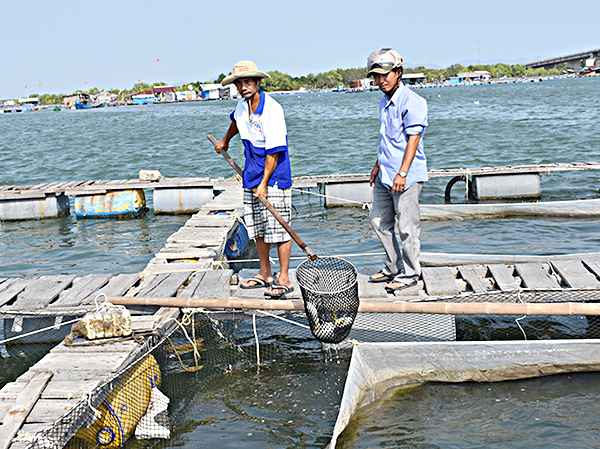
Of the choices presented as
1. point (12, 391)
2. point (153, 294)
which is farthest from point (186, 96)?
point (12, 391)

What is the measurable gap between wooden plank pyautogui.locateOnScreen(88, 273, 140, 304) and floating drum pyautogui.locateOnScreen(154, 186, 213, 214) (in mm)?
7495

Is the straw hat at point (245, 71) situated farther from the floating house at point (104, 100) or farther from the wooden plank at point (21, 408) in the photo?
the floating house at point (104, 100)

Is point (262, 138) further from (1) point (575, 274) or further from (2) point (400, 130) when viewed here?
(1) point (575, 274)

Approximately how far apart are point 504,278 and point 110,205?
10778 millimetres

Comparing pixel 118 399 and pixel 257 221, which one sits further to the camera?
pixel 257 221

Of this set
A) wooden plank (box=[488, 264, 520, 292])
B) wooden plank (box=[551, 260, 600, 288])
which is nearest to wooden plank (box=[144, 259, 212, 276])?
wooden plank (box=[488, 264, 520, 292])

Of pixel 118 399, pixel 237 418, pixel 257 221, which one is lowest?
pixel 237 418

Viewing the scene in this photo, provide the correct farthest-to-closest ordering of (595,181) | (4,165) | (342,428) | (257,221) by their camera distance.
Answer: (4,165) < (595,181) < (257,221) < (342,428)

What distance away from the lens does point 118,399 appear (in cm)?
453

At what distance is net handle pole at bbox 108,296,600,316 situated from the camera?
4984 mm

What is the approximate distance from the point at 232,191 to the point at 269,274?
7.00m

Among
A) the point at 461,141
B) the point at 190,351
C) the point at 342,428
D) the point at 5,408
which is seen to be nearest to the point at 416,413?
the point at 342,428

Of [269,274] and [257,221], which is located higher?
[257,221]

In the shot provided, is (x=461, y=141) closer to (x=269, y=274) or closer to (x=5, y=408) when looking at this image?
(x=269, y=274)
